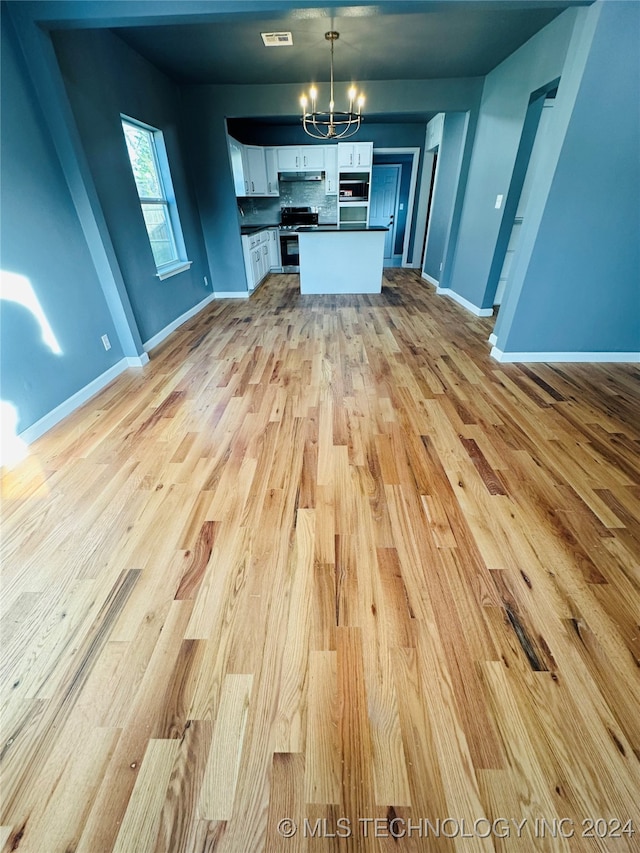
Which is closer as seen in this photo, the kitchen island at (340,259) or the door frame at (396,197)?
the kitchen island at (340,259)

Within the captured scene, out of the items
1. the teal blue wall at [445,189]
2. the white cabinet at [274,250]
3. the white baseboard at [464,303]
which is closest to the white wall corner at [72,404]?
the white baseboard at [464,303]

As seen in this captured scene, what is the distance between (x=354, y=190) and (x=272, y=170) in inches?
65.3

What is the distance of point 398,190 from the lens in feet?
27.1

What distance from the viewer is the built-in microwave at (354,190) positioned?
684 cm

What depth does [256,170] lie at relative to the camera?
250 inches

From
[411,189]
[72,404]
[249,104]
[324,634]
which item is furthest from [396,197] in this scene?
[324,634]

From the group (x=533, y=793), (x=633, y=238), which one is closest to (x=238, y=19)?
(x=633, y=238)

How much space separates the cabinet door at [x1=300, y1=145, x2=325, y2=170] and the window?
11.8ft

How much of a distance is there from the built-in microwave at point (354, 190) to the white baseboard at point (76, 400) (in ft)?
19.0

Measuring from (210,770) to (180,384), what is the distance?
2503mm

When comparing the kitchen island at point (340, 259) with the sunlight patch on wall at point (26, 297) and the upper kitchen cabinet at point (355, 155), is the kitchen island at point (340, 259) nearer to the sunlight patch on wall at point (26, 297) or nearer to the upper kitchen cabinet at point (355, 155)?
the upper kitchen cabinet at point (355, 155)

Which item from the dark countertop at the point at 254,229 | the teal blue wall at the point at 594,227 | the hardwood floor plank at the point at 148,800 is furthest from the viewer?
the dark countertop at the point at 254,229

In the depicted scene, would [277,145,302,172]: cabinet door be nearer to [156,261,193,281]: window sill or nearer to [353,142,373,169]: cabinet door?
[353,142,373,169]: cabinet door

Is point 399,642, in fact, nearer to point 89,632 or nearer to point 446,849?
point 446,849
